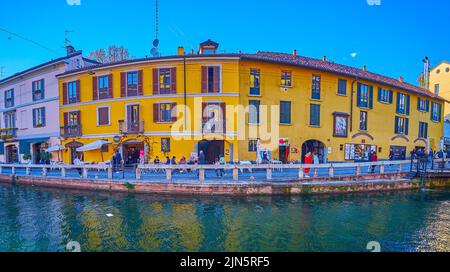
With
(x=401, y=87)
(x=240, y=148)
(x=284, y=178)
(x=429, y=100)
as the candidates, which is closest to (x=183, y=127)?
(x=240, y=148)

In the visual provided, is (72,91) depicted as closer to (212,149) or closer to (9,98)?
(9,98)

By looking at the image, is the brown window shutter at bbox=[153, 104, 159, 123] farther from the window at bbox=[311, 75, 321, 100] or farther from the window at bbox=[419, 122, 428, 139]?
the window at bbox=[419, 122, 428, 139]

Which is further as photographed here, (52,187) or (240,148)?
(240,148)

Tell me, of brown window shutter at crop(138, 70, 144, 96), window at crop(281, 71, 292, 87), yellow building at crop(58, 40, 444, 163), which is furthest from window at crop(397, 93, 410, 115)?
brown window shutter at crop(138, 70, 144, 96)

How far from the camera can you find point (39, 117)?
2428cm

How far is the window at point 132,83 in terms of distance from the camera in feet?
64.5

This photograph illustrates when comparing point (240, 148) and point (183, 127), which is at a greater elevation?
point (183, 127)

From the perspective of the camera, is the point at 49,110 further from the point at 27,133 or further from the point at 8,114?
the point at 8,114

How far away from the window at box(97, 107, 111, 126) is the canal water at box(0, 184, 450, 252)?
9.49 meters

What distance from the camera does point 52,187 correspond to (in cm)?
1457

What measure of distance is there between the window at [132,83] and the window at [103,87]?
7.24 feet

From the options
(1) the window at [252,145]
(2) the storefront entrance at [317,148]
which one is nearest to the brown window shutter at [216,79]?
(1) the window at [252,145]

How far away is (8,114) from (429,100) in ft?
169

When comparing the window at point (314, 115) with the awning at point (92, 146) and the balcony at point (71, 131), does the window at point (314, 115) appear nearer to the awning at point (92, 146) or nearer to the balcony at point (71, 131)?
the awning at point (92, 146)
